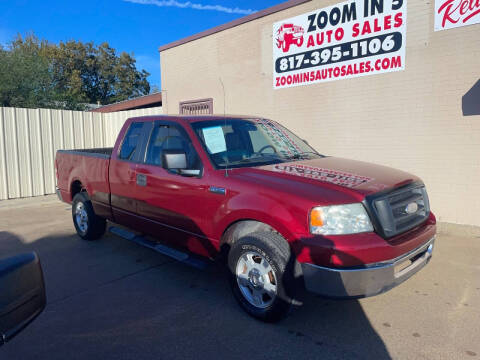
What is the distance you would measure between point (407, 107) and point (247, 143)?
3.89 meters

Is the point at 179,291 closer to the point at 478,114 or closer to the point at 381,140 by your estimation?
the point at 381,140

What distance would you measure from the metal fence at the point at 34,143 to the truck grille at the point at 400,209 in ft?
31.1

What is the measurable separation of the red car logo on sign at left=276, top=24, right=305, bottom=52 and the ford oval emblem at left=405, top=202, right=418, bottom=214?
219 inches

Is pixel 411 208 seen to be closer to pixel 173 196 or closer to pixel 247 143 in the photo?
pixel 247 143

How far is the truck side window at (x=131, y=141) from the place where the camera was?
4891mm

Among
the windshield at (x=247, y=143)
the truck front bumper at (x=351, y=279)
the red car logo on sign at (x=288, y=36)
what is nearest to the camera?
the truck front bumper at (x=351, y=279)

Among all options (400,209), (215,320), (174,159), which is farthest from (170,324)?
(400,209)

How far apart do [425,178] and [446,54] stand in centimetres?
211

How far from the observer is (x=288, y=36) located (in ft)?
27.2

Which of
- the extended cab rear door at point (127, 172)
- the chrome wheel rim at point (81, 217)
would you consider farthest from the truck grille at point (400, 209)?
the chrome wheel rim at point (81, 217)

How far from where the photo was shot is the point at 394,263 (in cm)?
301

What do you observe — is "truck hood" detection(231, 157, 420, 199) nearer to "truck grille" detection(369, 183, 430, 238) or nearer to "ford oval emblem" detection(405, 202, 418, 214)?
"truck grille" detection(369, 183, 430, 238)

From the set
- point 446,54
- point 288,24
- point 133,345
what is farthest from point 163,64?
point 133,345

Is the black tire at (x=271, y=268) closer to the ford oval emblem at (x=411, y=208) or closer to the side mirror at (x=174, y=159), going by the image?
the side mirror at (x=174, y=159)
